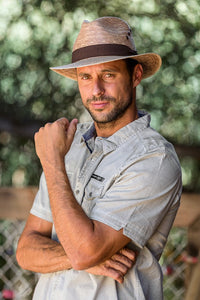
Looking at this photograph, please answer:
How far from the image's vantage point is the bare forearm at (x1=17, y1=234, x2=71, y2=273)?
1.82 metres

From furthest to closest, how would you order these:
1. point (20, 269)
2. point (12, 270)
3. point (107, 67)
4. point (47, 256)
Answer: point (12, 270)
point (20, 269)
point (107, 67)
point (47, 256)

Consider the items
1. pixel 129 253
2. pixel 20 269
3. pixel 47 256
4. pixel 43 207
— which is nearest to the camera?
pixel 129 253

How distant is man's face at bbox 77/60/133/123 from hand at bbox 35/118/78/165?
12 cm

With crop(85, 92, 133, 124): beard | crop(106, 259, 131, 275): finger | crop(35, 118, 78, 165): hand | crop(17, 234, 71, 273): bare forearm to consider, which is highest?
crop(85, 92, 133, 124): beard

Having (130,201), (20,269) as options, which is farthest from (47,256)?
(20,269)

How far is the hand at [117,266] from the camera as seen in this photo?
1.72 metres

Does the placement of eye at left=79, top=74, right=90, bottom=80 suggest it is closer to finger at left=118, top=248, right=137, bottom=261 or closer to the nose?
the nose

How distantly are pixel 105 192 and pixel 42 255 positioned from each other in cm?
36

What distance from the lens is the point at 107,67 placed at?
1978 mm

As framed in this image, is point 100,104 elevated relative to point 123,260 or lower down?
elevated

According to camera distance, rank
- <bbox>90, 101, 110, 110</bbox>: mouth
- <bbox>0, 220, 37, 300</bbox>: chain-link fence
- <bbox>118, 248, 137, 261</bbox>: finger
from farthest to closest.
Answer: <bbox>0, 220, 37, 300</bbox>: chain-link fence, <bbox>90, 101, 110, 110</bbox>: mouth, <bbox>118, 248, 137, 261</bbox>: finger

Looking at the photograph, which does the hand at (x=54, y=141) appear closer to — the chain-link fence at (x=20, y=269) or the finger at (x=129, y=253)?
the finger at (x=129, y=253)

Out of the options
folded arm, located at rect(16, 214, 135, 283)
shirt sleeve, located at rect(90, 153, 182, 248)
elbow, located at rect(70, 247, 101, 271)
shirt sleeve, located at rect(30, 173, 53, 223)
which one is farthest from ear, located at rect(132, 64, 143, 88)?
elbow, located at rect(70, 247, 101, 271)

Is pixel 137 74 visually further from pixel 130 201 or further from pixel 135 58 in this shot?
pixel 130 201
